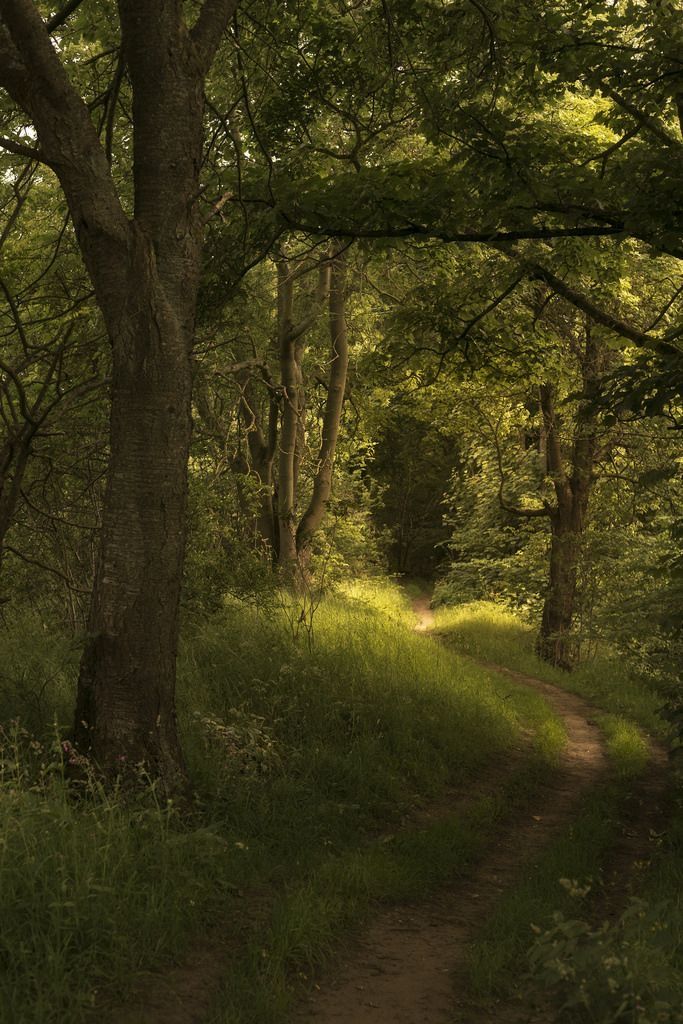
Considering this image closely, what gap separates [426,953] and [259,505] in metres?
10.8

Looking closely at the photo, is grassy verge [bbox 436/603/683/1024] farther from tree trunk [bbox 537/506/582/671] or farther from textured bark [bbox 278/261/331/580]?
textured bark [bbox 278/261/331/580]

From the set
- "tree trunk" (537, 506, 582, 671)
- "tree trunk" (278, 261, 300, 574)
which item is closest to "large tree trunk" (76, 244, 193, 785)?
"tree trunk" (278, 261, 300, 574)

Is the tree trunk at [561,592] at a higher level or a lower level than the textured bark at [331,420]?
lower

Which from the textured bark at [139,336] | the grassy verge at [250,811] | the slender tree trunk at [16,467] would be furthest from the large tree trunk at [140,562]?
the slender tree trunk at [16,467]

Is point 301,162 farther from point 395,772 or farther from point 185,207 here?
point 395,772

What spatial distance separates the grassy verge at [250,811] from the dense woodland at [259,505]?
3 centimetres

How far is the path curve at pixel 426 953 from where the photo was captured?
5.03m

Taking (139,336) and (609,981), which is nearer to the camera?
(609,981)

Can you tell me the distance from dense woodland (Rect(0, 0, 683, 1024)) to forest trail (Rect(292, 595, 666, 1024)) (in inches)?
3.5

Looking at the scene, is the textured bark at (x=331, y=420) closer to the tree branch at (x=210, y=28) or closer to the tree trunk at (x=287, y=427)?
the tree trunk at (x=287, y=427)

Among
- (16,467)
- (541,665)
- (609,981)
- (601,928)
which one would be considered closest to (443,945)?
(601,928)

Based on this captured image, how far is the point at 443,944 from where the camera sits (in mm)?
5992

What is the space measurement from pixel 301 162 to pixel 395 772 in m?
6.59

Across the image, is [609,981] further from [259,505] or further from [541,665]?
[541,665]
